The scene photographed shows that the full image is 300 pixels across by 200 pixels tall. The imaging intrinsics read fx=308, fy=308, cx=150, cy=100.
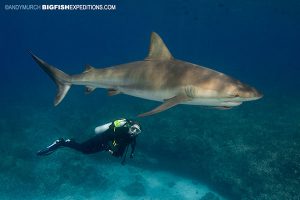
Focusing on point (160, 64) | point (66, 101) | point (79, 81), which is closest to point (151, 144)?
point (79, 81)

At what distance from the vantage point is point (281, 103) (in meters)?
22.3

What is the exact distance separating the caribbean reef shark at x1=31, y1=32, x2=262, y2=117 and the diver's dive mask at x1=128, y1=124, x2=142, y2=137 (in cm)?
198

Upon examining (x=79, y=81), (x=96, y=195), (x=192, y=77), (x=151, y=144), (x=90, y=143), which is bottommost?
(x=96, y=195)

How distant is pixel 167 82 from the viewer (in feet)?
21.2

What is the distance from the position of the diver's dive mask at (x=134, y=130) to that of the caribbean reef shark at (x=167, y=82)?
198 centimetres

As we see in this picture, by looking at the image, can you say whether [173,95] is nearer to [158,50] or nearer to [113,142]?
[158,50]

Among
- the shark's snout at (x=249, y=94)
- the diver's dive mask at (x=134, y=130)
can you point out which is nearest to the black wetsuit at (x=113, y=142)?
the diver's dive mask at (x=134, y=130)

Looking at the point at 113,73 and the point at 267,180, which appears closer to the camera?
the point at 113,73

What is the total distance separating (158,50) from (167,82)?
1.13 m

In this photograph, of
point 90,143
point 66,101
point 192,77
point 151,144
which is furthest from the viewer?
point 66,101

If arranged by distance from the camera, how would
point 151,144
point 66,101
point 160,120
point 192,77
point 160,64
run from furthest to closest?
point 66,101 < point 160,120 < point 151,144 < point 160,64 < point 192,77

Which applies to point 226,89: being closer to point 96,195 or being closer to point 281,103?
point 96,195

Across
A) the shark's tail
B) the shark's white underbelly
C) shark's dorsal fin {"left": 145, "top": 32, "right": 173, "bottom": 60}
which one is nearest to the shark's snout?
the shark's white underbelly

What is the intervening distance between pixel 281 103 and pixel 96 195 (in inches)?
595
